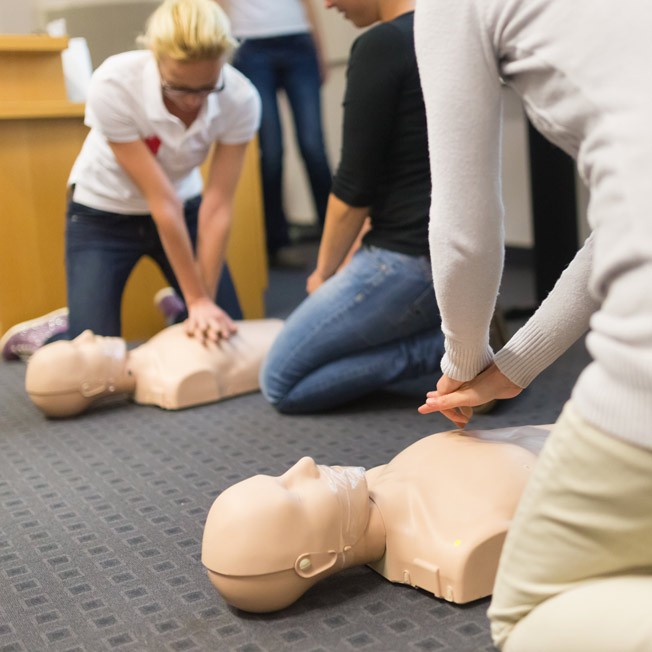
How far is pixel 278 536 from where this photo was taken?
94 cm

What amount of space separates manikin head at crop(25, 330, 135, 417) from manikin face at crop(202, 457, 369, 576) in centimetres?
84

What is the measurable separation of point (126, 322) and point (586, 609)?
1.93 metres

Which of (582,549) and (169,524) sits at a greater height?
(582,549)

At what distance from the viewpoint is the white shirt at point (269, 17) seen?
9.64 ft

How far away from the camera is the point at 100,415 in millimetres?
1832

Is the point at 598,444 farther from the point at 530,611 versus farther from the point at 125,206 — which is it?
the point at 125,206

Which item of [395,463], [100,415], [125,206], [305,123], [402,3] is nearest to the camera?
[395,463]

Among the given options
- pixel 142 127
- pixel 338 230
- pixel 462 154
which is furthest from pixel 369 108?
pixel 462 154

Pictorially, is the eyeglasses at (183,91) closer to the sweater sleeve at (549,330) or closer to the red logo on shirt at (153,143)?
the red logo on shirt at (153,143)

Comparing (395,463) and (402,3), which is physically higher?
(402,3)

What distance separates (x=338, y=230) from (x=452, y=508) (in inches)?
31.8

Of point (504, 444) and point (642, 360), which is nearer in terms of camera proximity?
point (642, 360)

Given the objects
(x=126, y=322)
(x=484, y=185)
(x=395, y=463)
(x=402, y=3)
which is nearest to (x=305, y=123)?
(x=126, y=322)

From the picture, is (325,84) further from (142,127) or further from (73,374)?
(73,374)
